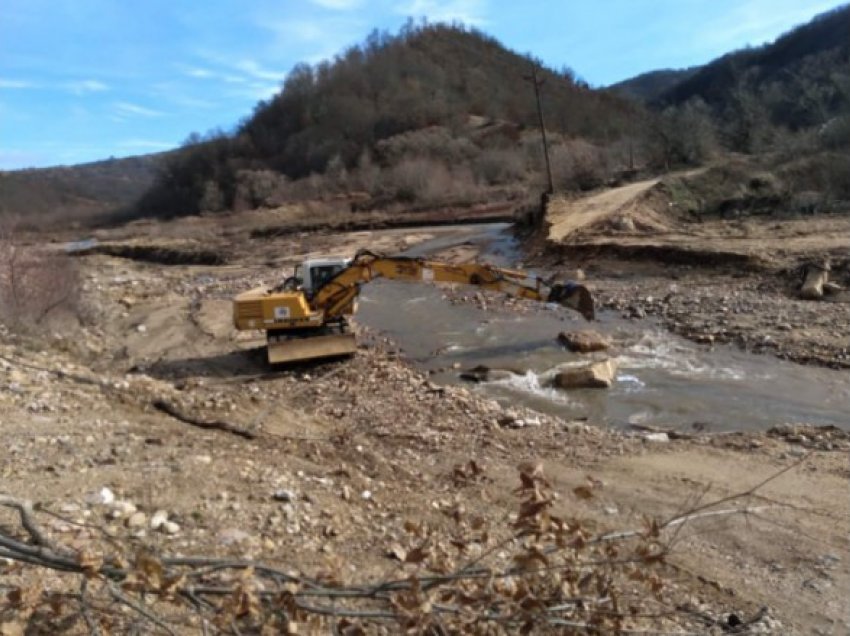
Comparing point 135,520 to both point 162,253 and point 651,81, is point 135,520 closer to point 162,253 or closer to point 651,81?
point 162,253

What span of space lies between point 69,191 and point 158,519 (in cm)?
17768

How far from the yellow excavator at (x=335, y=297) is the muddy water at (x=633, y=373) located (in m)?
1.39

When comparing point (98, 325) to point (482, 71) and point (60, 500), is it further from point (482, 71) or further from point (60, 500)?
point (482, 71)

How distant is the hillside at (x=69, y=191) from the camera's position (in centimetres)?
12012

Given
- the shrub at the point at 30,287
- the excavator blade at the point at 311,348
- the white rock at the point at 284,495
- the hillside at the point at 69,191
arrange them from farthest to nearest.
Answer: the hillside at the point at 69,191
the shrub at the point at 30,287
the excavator blade at the point at 311,348
the white rock at the point at 284,495

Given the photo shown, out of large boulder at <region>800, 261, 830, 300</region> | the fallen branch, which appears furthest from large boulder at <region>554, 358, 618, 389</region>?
large boulder at <region>800, 261, 830, 300</region>

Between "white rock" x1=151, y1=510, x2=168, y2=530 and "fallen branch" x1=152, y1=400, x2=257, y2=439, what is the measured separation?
10.5 feet

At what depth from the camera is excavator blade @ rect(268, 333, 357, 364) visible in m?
12.5

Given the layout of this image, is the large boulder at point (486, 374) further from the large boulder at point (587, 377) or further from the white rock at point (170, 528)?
the white rock at point (170, 528)

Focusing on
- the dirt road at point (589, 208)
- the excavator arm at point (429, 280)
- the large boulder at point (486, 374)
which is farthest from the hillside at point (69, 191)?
the large boulder at point (486, 374)

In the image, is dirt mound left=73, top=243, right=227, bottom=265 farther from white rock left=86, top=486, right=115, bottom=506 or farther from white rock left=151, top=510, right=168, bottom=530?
white rock left=151, top=510, right=168, bottom=530

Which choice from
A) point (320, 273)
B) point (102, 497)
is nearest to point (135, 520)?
point (102, 497)

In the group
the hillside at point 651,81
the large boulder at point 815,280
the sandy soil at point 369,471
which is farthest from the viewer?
the hillside at point 651,81

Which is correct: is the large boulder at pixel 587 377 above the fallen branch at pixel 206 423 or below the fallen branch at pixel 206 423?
below
